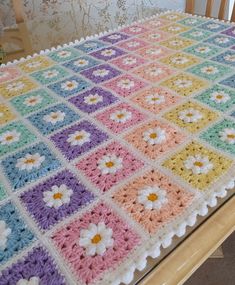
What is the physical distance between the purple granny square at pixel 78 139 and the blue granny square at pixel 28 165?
3 cm

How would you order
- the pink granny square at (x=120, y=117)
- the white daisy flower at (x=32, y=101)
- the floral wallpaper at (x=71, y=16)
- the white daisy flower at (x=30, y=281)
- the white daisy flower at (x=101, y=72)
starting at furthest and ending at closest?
1. the floral wallpaper at (x=71, y=16)
2. the white daisy flower at (x=101, y=72)
3. the white daisy flower at (x=32, y=101)
4. the pink granny square at (x=120, y=117)
5. the white daisy flower at (x=30, y=281)

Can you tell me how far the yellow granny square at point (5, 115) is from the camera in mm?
828

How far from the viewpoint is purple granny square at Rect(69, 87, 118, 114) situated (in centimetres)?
85

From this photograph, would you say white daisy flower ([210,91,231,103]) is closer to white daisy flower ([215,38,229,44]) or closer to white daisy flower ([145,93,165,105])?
white daisy flower ([145,93,165,105])

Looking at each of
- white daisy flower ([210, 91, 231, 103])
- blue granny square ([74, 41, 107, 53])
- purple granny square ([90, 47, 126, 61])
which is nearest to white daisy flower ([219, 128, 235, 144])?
white daisy flower ([210, 91, 231, 103])

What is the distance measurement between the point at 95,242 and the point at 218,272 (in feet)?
3.34

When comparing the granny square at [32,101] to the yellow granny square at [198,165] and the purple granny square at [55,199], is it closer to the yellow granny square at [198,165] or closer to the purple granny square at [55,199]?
the purple granny square at [55,199]

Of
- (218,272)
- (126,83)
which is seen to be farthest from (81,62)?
(218,272)

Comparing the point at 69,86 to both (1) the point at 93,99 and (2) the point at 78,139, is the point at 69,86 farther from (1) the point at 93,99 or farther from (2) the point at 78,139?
(2) the point at 78,139

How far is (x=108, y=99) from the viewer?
0.88 meters

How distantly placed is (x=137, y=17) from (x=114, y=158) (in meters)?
1.06

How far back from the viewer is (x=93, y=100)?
0.88 m

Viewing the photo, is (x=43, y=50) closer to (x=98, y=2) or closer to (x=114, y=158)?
(x=114, y=158)

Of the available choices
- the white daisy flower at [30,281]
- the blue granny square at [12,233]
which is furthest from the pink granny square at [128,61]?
the white daisy flower at [30,281]
